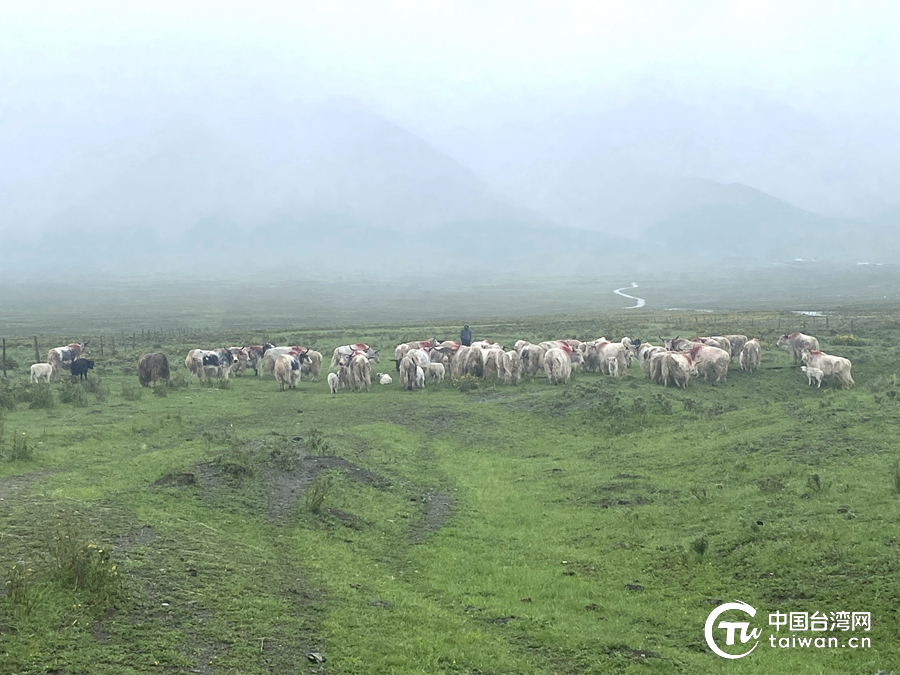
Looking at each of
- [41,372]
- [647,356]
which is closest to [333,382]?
[41,372]

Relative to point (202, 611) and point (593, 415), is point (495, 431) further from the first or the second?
point (202, 611)

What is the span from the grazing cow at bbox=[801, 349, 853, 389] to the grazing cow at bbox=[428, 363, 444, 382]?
1394 centimetres

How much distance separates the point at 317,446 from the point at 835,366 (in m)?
19.5

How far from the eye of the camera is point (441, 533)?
498 inches

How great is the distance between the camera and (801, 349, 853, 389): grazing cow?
26281mm

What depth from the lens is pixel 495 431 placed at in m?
21.3

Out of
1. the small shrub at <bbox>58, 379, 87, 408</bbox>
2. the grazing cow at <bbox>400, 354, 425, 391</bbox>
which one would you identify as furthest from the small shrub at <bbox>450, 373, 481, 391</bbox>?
the small shrub at <bbox>58, 379, 87, 408</bbox>

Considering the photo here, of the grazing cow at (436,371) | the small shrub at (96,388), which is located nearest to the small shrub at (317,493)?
the small shrub at (96,388)

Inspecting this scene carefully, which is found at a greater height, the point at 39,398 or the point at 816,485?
the point at 39,398

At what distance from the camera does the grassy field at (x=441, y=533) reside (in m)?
7.50

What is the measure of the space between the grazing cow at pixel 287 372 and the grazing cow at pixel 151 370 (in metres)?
4.30

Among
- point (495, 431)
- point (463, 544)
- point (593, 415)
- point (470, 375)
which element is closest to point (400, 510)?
point (463, 544)

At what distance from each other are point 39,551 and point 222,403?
654 inches

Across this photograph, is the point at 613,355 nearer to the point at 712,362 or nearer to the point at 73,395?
the point at 712,362
